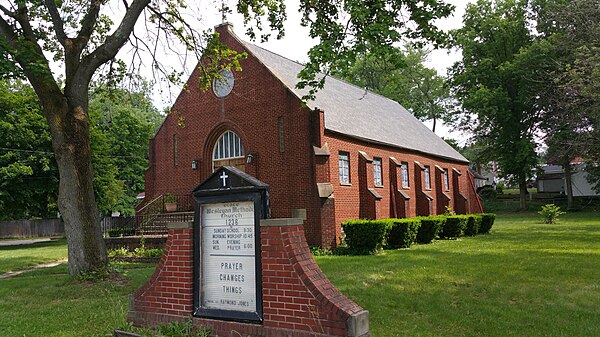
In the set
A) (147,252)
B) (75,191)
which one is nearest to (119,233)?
(147,252)

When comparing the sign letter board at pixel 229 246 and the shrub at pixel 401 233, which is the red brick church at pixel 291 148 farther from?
the sign letter board at pixel 229 246

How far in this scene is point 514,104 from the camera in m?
43.6

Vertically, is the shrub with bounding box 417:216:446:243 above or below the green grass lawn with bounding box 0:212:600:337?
above

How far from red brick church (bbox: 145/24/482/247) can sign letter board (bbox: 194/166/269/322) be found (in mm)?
10163

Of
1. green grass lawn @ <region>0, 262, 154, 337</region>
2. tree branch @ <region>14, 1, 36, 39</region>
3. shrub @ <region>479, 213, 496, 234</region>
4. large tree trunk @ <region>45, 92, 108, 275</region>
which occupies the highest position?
tree branch @ <region>14, 1, 36, 39</region>

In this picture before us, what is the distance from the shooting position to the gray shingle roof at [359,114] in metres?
20.6

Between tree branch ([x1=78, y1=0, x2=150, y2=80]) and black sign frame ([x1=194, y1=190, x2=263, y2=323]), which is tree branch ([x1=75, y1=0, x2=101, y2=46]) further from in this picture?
black sign frame ([x1=194, y1=190, x2=263, y2=323])

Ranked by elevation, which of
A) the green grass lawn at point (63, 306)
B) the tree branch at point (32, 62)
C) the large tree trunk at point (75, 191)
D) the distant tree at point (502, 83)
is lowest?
the green grass lawn at point (63, 306)

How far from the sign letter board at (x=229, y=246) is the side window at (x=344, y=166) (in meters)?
13.9

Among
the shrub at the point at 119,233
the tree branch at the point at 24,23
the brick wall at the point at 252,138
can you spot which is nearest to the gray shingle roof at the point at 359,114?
the brick wall at the point at 252,138

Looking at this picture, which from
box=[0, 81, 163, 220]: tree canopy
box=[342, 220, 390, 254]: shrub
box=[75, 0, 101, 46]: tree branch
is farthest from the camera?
box=[0, 81, 163, 220]: tree canopy

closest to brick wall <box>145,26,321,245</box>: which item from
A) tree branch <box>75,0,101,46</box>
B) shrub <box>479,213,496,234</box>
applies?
tree branch <box>75,0,101,46</box>

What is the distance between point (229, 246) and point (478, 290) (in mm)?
5675

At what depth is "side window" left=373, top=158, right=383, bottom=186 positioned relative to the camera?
22.5m
